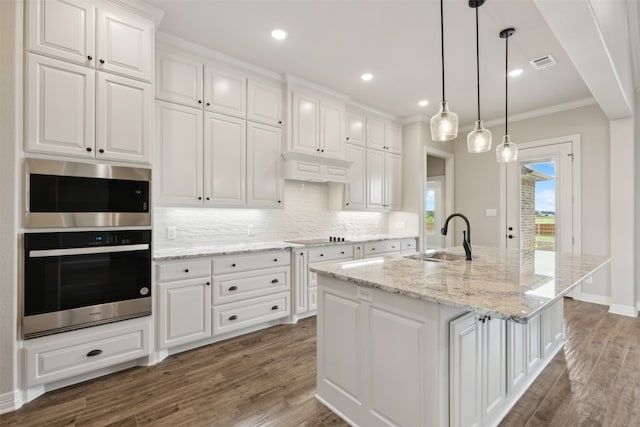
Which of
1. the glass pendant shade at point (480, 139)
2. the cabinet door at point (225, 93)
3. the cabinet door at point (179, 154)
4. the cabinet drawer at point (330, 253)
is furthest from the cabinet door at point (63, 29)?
the glass pendant shade at point (480, 139)

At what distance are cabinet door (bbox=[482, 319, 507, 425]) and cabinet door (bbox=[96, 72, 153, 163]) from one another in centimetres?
262

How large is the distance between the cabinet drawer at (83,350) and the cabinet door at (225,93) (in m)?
2.10

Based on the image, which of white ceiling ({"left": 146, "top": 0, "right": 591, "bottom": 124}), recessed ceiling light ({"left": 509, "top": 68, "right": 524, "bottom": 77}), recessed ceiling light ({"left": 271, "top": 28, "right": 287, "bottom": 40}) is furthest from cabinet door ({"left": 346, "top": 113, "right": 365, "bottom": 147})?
recessed ceiling light ({"left": 509, "top": 68, "right": 524, "bottom": 77})

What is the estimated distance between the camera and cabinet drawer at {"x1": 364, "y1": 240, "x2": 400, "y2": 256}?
13.5 feet

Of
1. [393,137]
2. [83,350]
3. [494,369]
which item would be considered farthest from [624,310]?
[83,350]

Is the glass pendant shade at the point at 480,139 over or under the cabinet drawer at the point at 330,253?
over

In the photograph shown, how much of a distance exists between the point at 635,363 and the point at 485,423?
6.32 ft

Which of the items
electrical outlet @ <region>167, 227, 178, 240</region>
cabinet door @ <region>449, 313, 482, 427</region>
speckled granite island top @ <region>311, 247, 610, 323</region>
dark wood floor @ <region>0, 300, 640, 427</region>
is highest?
electrical outlet @ <region>167, 227, 178, 240</region>

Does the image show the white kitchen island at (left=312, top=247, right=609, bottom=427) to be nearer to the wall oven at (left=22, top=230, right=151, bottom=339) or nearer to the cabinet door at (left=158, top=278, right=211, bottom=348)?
the cabinet door at (left=158, top=278, right=211, bottom=348)

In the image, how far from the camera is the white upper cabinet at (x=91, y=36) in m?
2.00

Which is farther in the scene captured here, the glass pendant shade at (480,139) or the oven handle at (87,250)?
the glass pendant shade at (480,139)

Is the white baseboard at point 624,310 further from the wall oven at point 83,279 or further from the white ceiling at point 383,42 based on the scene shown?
the wall oven at point 83,279

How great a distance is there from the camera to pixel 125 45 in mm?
2318

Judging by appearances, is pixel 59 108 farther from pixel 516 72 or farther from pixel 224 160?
pixel 516 72
